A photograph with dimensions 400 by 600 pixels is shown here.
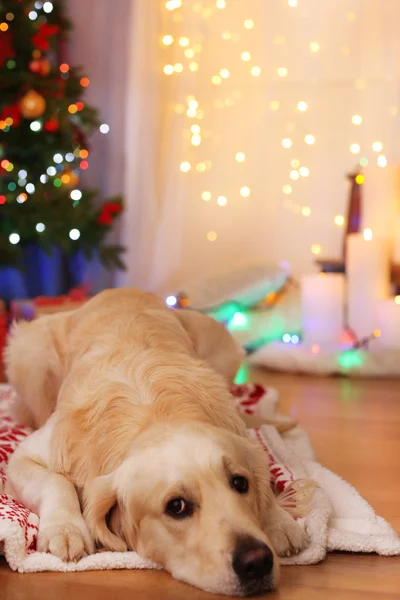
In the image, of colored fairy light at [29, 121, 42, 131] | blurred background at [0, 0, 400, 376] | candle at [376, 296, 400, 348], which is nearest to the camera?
candle at [376, 296, 400, 348]

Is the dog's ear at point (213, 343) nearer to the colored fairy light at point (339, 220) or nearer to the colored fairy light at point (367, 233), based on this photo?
the colored fairy light at point (367, 233)

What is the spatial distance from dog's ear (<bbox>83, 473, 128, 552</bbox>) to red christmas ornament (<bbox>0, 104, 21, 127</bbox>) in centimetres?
318

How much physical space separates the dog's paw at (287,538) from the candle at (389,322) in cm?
251

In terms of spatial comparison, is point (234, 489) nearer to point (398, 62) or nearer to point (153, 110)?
point (153, 110)

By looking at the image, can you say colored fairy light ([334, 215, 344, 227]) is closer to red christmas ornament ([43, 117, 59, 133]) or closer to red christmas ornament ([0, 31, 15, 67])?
red christmas ornament ([43, 117, 59, 133])

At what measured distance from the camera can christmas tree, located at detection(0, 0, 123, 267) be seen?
4406 millimetres

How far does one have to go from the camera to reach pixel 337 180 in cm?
548

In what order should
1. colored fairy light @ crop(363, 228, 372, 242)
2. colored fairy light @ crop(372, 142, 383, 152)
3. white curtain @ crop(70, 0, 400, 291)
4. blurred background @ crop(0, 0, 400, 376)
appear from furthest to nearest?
colored fairy light @ crop(372, 142, 383, 152), white curtain @ crop(70, 0, 400, 291), blurred background @ crop(0, 0, 400, 376), colored fairy light @ crop(363, 228, 372, 242)

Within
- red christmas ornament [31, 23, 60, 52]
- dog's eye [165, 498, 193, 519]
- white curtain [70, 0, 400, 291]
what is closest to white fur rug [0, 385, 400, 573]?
dog's eye [165, 498, 193, 519]

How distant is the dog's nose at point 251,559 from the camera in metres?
1.34

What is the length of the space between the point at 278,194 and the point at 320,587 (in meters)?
4.34

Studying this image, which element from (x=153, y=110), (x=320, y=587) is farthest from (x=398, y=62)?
(x=320, y=587)

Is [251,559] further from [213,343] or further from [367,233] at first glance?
[367,233]

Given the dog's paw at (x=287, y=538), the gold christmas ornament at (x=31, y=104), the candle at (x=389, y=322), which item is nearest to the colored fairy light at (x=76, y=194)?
the gold christmas ornament at (x=31, y=104)
